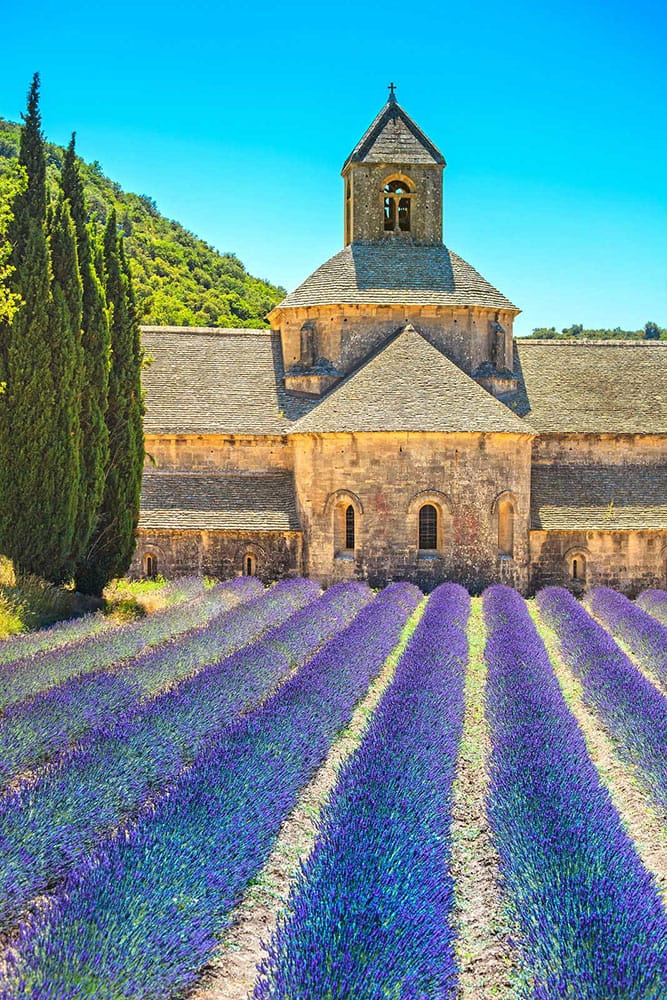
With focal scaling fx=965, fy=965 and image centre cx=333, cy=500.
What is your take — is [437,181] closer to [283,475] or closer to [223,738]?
[283,475]

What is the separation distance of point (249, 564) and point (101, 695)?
50.2 feet

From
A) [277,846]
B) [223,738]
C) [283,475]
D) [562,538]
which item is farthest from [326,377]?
[277,846]

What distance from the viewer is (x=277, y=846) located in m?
8.05

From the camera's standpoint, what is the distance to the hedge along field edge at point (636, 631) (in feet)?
49.0

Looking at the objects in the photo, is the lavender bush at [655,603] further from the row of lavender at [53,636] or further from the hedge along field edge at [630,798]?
the row of lavender at [53,636]

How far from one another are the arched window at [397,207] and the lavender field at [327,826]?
20.2 meters

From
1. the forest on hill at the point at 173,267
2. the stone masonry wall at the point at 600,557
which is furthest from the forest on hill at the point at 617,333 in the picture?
the stone masonry wall at the point at 600,557

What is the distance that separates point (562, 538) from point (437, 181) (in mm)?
12797

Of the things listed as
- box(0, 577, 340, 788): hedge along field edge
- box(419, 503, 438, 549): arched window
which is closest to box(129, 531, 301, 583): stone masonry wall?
box(419, 503, 438, 549): arched window

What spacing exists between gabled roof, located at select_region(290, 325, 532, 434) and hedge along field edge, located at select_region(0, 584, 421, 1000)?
49.3 feet

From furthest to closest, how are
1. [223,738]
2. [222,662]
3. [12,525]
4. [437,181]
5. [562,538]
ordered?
[437,181], [562,538], [12,525], [222,662], [223,738]

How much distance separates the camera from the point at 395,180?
31.5 m

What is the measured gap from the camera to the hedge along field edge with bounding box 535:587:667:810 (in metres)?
9.62

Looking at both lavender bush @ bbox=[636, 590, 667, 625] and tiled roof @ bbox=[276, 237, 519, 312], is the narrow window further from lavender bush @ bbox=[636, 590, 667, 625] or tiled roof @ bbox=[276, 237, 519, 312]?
lavender bush @ bbox=[636, 590, 667, 625]
